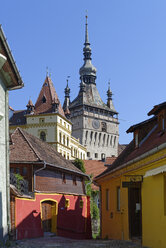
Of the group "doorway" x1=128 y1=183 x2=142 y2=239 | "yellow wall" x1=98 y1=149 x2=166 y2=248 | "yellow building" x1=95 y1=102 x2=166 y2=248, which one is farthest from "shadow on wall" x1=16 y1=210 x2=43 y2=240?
"doorway" x1=128 y1=183 x2=142 y2=239

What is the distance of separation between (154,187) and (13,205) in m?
8.13

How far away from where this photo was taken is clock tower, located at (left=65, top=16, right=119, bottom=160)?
380ft

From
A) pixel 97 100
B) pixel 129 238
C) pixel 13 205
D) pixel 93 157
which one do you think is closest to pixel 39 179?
pixel 13 205

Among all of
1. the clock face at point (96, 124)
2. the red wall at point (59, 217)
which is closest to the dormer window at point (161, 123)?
the red wall at point (59, 217)

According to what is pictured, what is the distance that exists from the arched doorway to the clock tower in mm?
86787

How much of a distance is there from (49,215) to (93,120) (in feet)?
307

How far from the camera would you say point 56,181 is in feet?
90.6

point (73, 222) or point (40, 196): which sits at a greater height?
point (40, 196)

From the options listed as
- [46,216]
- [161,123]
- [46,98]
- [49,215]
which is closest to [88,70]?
[46,98]

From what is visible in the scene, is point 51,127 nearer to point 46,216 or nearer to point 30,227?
point 46,216

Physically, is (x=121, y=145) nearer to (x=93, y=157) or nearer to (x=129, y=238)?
(x=93, y=157)

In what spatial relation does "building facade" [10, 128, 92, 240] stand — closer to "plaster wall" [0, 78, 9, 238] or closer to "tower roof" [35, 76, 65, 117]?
"plaster wall" [0, 78, 9, 238]

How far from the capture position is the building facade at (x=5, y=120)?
51.5 ft

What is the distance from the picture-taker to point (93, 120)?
11888cm
